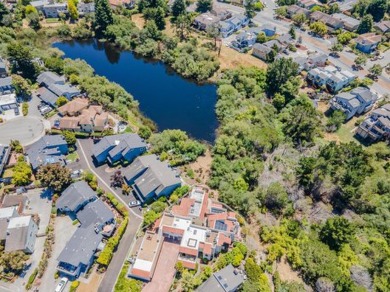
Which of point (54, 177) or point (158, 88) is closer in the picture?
point (54, 177)

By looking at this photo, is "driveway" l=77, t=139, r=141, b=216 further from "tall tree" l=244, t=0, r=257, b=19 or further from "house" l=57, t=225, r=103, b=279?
"tall tree" l=244, t=0, r=257, b=19

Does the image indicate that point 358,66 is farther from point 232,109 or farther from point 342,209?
point 342,209

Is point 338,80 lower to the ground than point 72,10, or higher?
higher

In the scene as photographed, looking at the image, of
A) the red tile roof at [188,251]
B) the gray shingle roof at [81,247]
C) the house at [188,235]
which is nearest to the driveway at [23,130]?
the gray shingle roof at [81,247]

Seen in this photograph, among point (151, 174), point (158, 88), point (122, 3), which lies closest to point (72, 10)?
point (122, 3)

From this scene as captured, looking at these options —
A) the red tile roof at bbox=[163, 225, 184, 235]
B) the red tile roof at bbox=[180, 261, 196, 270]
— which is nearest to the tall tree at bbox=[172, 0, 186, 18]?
the red tile roof at bbox=[163, 225, 184, 235]

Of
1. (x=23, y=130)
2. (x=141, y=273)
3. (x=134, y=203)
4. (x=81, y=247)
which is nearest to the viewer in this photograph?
(x=141, y=273)

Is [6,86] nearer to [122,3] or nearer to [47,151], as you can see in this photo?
[47,151]
